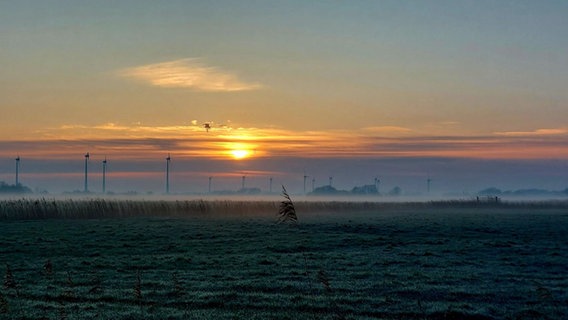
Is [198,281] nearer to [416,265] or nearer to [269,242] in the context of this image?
[416,265]

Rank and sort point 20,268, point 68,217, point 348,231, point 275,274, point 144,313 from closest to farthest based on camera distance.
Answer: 1. point 144,313
2. point 275,274
3. point 20,268
4. point 348,231
5. point 68,217

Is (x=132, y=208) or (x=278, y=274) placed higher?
(x=132, y=208)

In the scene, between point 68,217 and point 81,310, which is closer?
point 81,310

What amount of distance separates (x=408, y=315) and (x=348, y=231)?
3464 centimetres

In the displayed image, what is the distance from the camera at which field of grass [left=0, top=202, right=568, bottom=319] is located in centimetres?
2094

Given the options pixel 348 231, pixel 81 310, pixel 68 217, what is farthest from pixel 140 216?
pixel 81 310

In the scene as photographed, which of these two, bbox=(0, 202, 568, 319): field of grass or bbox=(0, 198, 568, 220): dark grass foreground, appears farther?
bbox=(0, 198, 568, 220): dark grass foreground

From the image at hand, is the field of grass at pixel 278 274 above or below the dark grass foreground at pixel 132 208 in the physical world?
below

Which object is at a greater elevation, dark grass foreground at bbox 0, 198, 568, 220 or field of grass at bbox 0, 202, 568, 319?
dark grass foreground at bbox 0, 198, 568, 220

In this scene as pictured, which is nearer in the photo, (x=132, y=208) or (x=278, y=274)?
(x=278, y=274)

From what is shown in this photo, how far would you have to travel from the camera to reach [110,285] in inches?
1019

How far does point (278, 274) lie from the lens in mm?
28469

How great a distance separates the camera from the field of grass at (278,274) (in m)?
20.9

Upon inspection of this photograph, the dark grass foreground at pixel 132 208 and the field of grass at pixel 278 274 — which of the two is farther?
the dark grass foreground at pixel 132 208
